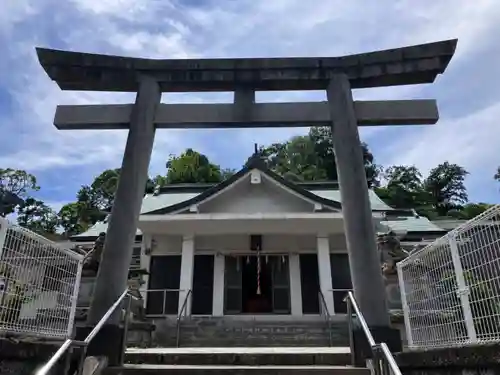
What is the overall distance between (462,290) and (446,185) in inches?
1613

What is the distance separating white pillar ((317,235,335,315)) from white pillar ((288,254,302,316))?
803mm

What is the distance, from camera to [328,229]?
1283 centimetres

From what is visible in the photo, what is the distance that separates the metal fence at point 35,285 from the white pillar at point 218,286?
7894 mm

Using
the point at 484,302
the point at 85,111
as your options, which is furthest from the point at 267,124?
the point at 484,302

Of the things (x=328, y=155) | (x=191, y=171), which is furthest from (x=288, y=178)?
(x=328, y=155)

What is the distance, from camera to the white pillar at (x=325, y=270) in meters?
12.2

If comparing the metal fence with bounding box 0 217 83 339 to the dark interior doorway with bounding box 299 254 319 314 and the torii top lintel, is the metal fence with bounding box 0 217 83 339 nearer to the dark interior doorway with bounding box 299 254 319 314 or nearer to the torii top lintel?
the torii top lintel

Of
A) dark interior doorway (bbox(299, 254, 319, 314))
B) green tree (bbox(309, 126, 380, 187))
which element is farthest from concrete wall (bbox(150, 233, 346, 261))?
green tree (bbox(309, 126, 380, 187))

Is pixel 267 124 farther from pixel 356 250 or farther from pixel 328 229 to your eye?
pixel 328 229

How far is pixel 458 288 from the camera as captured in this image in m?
3.79

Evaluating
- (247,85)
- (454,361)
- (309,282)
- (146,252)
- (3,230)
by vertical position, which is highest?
(247,85)

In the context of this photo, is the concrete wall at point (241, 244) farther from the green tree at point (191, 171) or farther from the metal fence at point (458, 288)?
the green tree at point (191, 171)

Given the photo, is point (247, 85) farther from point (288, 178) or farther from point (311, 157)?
point (311, 157)

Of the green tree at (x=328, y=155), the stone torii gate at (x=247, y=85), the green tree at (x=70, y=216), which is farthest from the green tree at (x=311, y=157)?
the stone torii gate at (x=247, y=85)
